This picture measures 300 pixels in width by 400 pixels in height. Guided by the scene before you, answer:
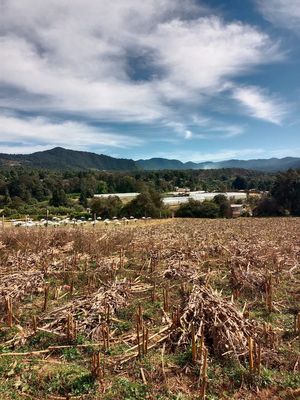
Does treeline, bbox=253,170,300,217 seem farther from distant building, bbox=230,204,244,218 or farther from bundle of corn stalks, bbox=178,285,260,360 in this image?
bundle of corn stalks, bbox=178,285,260,360

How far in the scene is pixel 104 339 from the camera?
7.19 metres

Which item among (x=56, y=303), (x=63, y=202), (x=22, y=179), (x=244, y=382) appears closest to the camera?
(x=244, y=382)

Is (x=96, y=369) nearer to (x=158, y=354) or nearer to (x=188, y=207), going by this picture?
(x=158, y=354)

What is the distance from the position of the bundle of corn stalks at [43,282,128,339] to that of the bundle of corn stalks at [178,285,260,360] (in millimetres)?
1843

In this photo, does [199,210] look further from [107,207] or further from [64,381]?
[64,381]

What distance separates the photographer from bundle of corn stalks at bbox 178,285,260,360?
22.3ft

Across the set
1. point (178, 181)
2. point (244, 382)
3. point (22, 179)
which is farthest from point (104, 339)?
point (178, 181)

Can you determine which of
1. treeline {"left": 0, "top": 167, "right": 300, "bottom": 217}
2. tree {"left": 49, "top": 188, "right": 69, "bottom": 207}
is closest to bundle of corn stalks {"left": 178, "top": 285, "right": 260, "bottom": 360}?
treeline {"left": 0, "top": 167, "right": 300, "bottom": 217}

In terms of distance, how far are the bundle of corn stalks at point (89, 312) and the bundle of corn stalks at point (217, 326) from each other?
184cm

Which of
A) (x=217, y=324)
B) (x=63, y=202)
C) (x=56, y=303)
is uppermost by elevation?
(x=217, y=324)

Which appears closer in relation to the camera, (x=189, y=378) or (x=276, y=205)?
(x=189, y=378)

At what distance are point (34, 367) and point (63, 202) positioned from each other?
82.6 metres

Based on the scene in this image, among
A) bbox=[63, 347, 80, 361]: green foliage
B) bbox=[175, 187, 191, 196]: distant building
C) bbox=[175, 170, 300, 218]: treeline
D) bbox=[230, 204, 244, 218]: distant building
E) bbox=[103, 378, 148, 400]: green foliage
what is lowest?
bbox=[230, 204, 244, 218]: distant building

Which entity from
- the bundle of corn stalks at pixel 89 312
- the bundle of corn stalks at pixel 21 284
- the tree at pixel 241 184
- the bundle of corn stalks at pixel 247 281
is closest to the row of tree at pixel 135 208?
the bundle of corn stalks at pixel 247 281
